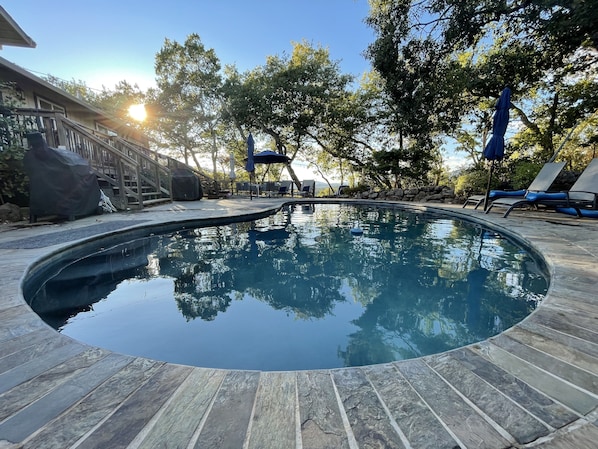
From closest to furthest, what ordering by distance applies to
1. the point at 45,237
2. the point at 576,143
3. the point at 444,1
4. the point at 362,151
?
the point at 45,237 → the point at 444,1 → the point at 576,143 → the point at 362,151

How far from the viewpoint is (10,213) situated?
5656 mm

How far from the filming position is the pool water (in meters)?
2.29

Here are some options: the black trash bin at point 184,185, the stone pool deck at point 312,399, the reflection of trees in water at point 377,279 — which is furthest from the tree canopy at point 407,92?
the stone pool deck at point 312,399

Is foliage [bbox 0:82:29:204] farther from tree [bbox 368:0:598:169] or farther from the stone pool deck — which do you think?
tree [bbox 368:0:598:169]

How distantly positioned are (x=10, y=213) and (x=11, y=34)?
527cm

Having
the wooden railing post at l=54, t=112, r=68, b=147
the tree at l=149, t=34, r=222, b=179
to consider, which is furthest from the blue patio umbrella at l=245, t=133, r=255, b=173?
the tree at l=149, t=34, r=222, b=179

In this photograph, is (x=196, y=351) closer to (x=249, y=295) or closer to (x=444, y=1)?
(x=249, y=295)

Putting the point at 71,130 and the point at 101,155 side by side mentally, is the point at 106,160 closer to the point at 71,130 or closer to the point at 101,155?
the point at 101,155

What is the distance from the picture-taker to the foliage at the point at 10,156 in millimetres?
5559

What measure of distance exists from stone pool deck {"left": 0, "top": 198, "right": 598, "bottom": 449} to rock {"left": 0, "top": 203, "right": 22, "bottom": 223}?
18.6 ft

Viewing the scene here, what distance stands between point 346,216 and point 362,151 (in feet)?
24.8

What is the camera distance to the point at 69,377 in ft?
4.44

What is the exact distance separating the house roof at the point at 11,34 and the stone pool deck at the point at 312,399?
8885mm

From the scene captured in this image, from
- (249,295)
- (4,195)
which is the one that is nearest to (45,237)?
(4,195)
